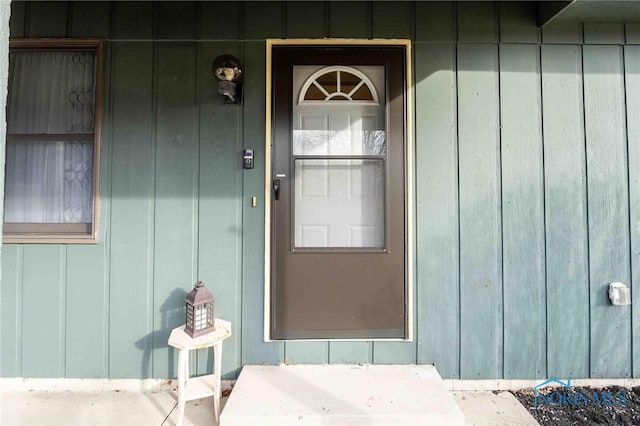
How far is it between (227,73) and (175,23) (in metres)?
0.54

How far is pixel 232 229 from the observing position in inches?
83.4

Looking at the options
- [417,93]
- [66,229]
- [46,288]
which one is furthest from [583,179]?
[46,288]

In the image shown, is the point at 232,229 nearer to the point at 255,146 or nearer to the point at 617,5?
the point at 255,146

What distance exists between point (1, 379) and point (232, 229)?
5.45 ft

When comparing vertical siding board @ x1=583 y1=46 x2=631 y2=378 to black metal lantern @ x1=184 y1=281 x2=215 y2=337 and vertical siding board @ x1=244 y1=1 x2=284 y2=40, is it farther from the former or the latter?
black metal lantern @ x1=184 y1=281 x2=215 y2=337

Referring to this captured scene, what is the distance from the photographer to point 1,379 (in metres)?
2.07

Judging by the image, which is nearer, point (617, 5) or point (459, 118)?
point (617, 5)

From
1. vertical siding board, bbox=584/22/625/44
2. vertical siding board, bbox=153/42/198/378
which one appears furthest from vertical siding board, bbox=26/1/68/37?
vertical siding board, bbox=584/22/625/44

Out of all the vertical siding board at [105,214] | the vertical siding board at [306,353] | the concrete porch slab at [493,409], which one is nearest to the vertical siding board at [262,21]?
the vertical siding board at [105,214]

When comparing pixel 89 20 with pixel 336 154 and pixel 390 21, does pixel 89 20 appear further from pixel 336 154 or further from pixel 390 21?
pixel 390 21

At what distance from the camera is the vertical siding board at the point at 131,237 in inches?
83.0

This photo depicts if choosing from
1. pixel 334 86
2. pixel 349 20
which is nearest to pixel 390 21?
pixel 349 20

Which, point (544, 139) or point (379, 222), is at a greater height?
point (544, 139)

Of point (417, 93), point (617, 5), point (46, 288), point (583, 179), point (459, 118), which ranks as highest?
point (617, 5)
